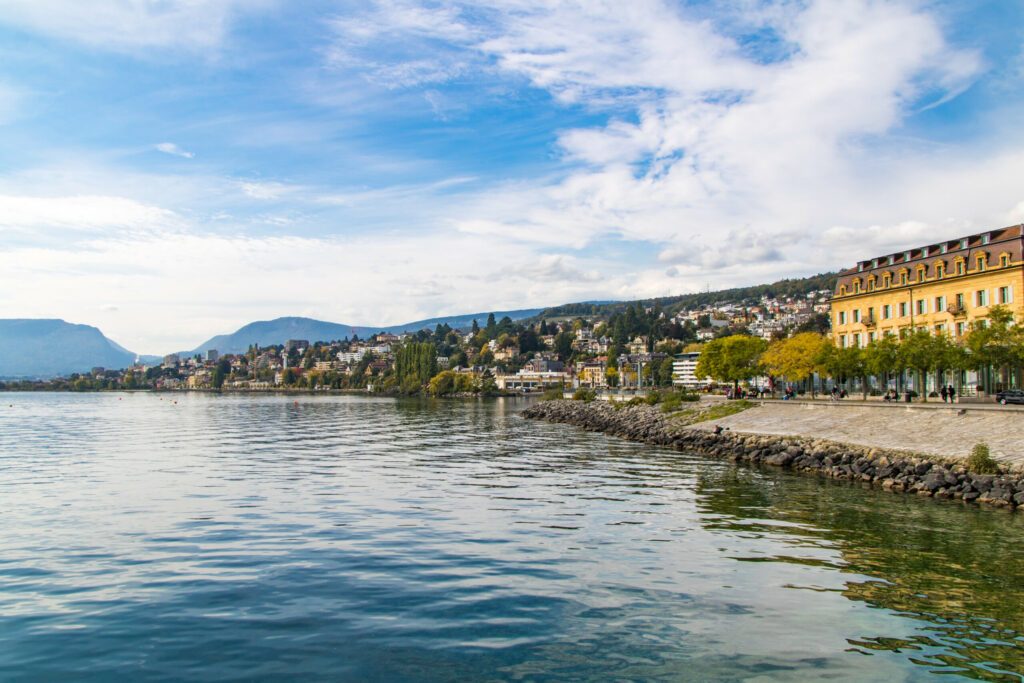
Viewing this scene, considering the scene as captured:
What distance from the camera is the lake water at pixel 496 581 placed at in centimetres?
1127

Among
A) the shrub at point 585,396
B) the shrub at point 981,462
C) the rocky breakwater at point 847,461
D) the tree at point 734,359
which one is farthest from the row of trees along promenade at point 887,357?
the shrub at point 981,462

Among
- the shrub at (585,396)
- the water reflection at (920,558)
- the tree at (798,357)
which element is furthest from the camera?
the shrub at (585,396)

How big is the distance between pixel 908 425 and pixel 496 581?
35.2 meters

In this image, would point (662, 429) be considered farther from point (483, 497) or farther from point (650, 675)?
point (650, 675)

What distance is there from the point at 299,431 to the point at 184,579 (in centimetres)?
5267

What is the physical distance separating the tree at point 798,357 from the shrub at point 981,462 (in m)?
44.3

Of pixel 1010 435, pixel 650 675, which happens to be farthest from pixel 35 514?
pixel 1010 435

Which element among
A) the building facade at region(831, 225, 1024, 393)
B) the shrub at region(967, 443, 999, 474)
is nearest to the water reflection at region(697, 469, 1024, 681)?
the shrub at region(967, 443, 999, 474)

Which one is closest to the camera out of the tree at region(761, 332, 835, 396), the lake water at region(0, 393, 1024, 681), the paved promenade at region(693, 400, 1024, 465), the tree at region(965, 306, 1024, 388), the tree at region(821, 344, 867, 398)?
the lake water at region(0, 393, 1024, 681)

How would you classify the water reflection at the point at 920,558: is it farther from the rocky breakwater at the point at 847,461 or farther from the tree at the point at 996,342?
the tree at the point at 996,342

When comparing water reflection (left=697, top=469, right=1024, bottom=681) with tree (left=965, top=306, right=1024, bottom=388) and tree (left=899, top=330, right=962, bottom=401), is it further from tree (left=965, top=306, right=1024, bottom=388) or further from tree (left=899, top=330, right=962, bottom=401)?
tree (left=899, top=330, right=962, bottom=401)

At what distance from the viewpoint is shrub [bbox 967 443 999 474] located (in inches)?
1150

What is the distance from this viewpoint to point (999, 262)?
63188 millimetres

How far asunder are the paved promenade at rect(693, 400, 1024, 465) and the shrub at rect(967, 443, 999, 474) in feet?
3.78
